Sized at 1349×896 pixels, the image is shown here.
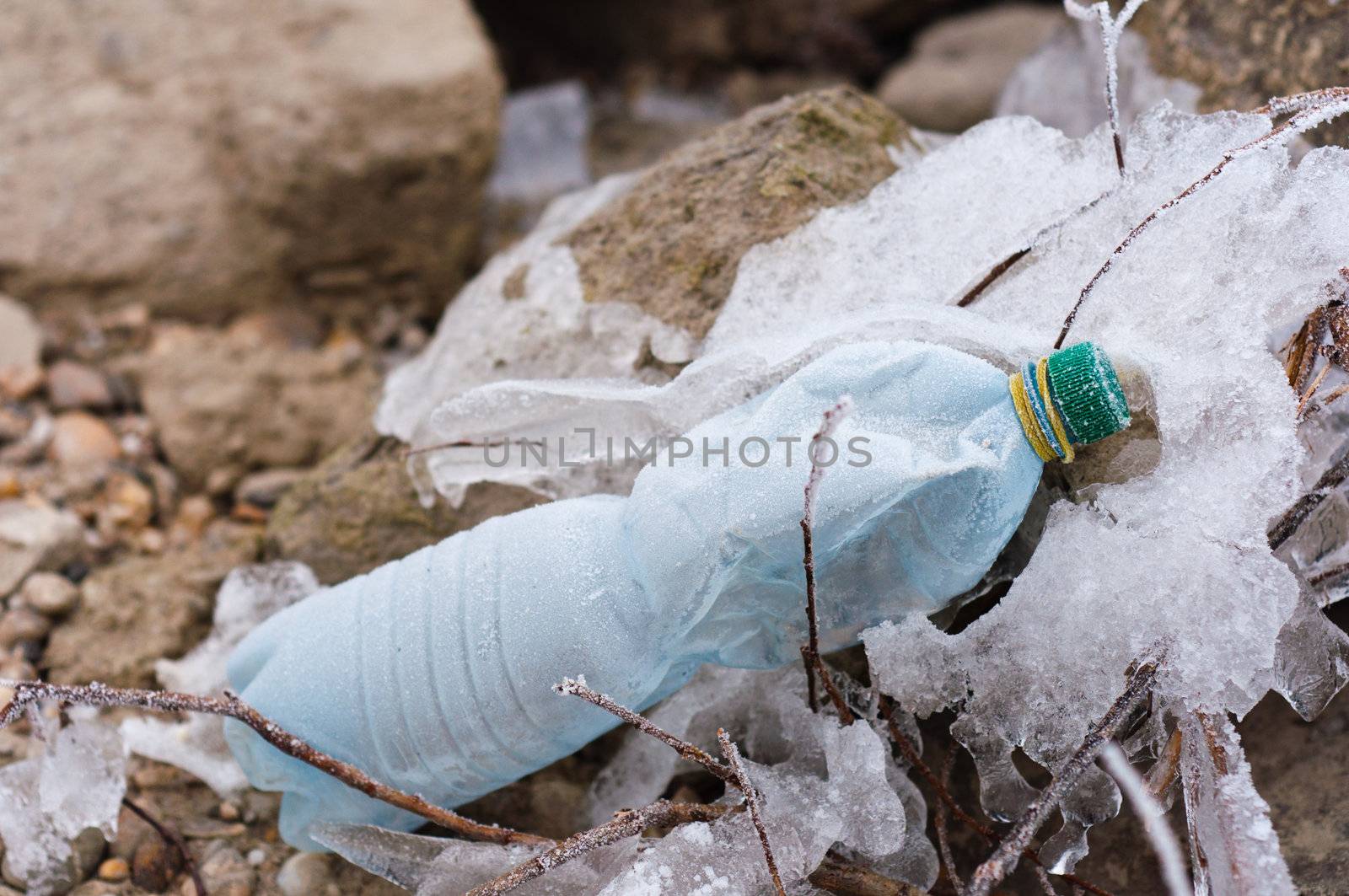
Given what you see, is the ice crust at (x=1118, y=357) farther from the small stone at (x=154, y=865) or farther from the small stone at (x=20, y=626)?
the small stone at (x=20, y=626)

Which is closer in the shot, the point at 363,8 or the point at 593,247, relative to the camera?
the point at 593,247

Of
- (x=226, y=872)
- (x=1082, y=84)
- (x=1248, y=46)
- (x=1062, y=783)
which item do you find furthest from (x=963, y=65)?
(x=226, y=872)

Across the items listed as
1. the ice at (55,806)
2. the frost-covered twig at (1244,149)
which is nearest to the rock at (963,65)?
the frost-covered twig at (1244,149)

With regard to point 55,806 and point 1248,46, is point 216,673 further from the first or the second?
point 1248,46

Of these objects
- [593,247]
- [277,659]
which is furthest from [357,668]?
[593,247]

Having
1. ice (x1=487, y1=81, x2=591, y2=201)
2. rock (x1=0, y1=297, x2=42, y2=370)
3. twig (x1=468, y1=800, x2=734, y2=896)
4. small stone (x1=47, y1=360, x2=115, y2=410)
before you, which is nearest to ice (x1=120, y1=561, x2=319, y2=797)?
twig (x1=468, y1=800, x2=734, y2=896)

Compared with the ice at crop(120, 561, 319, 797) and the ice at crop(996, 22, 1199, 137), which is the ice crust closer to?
the ice at crop(120, 561, 319, 797)

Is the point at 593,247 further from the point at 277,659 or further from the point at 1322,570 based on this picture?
the point at 1322,570
